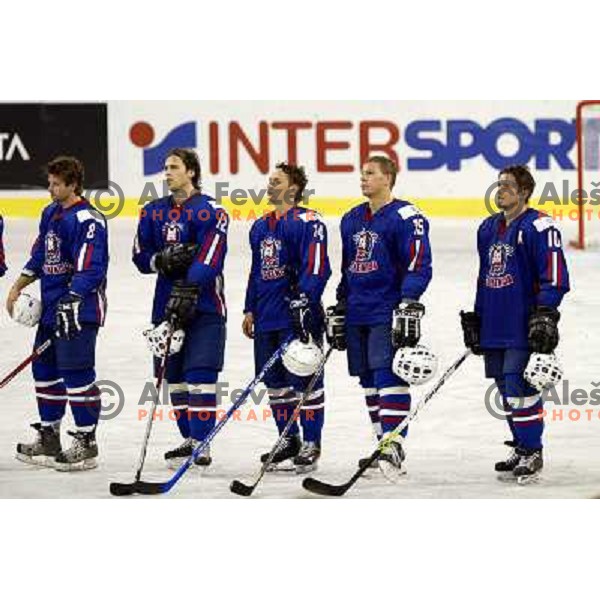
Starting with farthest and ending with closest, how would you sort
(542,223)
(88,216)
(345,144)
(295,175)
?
1. (345,144)
2. (88,216)
3. (295,175)
4. (542,223)

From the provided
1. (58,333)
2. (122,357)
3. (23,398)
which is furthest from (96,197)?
(58,333)

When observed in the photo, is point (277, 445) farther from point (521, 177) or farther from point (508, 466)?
point (521, 177)

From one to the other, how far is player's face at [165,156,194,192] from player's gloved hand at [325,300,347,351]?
2.18 ft

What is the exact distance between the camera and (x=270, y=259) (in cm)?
602

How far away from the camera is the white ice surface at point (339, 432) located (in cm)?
594

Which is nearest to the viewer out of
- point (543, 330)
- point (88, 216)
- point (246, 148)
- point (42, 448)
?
point (543, 330)

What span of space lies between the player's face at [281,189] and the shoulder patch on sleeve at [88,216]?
0.61 metres

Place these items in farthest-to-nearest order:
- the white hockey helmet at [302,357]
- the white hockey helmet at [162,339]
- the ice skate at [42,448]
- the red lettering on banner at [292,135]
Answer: the red lettering on banner at [292,135] → the ice skate at [42,448] → the white hockey helmet at [162,339] → the white hockey helmet at [302,357]

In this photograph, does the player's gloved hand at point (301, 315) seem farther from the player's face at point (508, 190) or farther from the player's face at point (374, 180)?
the player's face at point (508, 190)

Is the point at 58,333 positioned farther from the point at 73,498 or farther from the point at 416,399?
the point at 416,399

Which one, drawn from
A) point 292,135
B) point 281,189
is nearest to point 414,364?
point 281,189

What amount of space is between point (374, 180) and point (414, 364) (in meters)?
0.62

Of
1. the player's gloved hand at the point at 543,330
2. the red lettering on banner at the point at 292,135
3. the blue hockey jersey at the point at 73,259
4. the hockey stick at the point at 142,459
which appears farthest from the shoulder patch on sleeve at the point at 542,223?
the red lettering on banner at the point at 292,135

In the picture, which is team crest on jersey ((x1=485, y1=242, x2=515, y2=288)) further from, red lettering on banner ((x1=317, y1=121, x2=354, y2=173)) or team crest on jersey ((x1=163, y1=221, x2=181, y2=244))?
red lettering on banner ((x1=317, y1=121, x2=354, y2=173))
